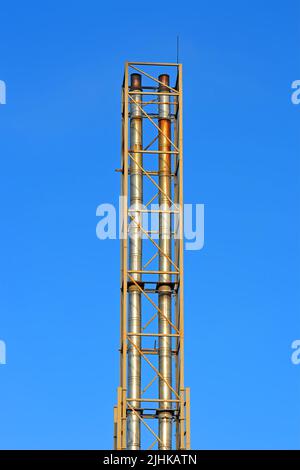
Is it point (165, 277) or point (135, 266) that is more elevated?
point (135, 266)

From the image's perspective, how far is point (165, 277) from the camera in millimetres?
62188

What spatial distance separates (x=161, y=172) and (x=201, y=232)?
12.1ft

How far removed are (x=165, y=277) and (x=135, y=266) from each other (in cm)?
157

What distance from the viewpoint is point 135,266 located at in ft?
204

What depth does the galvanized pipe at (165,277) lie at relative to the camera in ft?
197

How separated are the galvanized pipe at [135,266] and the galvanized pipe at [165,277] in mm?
1054

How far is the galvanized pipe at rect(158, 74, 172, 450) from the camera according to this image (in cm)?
Answer: 6012

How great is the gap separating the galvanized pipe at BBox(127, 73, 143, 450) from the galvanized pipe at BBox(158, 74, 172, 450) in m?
1.05

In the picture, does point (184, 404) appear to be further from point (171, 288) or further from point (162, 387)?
point (171, 288)
